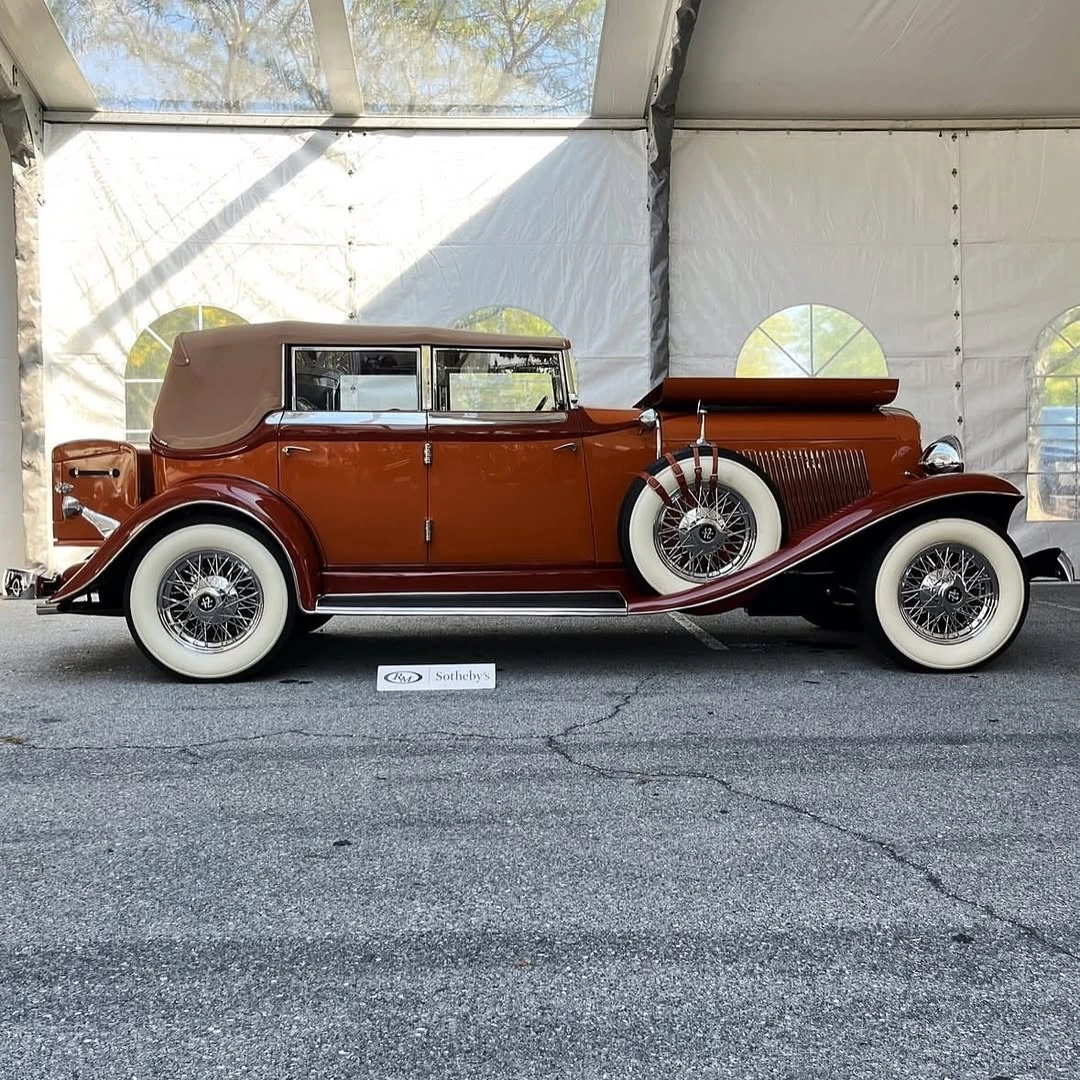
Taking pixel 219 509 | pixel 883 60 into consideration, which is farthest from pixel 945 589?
pixel 883 60

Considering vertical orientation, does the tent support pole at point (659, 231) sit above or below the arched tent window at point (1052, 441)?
above

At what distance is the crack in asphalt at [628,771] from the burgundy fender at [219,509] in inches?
41.4

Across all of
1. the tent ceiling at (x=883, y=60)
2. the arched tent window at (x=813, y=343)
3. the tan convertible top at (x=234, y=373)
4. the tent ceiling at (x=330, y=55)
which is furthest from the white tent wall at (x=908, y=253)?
the tan convertible top at (x=234, y=373)

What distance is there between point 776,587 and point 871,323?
5350 millimetres

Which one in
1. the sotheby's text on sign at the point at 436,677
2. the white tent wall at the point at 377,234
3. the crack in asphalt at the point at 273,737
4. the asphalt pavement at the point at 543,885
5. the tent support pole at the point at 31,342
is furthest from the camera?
the white tent wall at the point at 377,234

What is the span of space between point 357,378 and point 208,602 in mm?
1357

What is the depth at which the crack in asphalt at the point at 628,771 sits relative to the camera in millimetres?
1833

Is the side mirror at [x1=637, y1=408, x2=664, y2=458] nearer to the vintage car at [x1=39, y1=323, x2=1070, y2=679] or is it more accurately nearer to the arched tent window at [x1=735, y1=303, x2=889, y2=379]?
the vintage car at [x1=39, y1=323, x2=1070, y2=679]

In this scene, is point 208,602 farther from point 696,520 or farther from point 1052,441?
point 1052,441

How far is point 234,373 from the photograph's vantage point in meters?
4.36

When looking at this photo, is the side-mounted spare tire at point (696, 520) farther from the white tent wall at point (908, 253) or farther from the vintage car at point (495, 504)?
the white tent wall at point (908, 253)

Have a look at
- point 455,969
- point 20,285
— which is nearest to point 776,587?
point 455,969

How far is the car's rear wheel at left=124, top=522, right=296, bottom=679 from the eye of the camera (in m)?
4.04

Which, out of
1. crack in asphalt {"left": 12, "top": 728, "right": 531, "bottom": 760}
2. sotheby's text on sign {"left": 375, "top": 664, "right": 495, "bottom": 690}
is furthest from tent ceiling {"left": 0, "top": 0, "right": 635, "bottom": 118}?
crack in asphalt {"left": 12, "top": 728, "right": 531, "bottom": 760}
